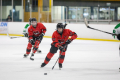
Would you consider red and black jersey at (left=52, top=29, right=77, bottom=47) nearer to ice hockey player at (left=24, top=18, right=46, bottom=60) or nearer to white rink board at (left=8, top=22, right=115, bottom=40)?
ice hockey player at (left=24, top=18, right=46, bottom=60)

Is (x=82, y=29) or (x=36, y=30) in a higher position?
(x=36, y=30)

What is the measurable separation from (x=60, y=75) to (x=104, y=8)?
351 inches

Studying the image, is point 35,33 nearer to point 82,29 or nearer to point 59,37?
point 59,37

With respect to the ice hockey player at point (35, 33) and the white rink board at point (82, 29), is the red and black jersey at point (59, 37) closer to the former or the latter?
the ice hockey player at point (35, 33)

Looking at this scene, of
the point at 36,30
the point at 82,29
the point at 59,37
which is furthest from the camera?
the point at 82,29

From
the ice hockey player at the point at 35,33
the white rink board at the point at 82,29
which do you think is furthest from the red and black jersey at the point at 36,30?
the white rink board at the point at 82,29

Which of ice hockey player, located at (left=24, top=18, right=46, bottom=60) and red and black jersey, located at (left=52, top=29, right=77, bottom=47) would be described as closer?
red and black jersey, located at (left=52, top=29, right=77, bottom=47)

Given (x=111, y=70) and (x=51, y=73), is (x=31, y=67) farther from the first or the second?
(x=111, y=70)

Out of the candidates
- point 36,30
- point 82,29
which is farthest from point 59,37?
point 82,29

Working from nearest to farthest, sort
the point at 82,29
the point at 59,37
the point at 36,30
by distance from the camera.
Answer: the point at 59,37, the point at 36,30, the point at 82,29

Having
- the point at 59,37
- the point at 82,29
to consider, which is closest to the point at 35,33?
the point at 59,37

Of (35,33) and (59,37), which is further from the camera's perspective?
(35,33)

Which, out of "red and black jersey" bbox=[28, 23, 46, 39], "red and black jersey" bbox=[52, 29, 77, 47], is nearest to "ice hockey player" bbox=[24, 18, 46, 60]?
"red and black jersey" bbox=[28, 23, 46, 39]

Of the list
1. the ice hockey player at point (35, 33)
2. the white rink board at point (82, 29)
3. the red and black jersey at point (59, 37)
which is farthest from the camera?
the white rink board at point (82, 29)
